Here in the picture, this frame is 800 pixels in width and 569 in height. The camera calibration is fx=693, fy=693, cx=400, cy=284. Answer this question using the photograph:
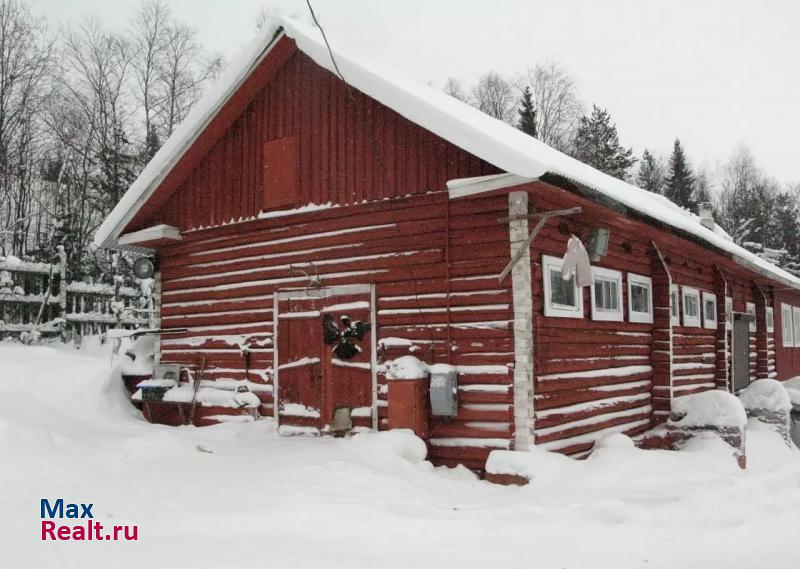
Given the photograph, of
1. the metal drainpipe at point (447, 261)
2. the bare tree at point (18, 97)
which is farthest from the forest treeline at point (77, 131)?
the metal drainpipe at point (447, 261)

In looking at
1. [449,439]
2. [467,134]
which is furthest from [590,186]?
[449,439]

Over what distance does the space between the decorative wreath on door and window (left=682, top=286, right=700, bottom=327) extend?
774 centimetres

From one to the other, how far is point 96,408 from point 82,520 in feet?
20.9

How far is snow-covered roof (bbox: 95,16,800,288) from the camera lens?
26.0 ft

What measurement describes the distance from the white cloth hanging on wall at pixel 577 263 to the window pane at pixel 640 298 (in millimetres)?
3611

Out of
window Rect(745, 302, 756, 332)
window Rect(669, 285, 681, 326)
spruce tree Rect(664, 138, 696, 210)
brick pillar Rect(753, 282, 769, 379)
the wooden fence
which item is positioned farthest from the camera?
spruce tree Rect(664, 138, 696, 210)

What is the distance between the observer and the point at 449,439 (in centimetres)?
890

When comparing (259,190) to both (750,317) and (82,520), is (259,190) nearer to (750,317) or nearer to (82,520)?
(82,520)

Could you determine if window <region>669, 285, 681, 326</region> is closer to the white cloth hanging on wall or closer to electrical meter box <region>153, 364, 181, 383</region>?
the white cloth hanging on wall

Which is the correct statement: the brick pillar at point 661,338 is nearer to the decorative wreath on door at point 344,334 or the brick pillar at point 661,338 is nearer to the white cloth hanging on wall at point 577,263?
the white cloth hanging on wall at point 577,263

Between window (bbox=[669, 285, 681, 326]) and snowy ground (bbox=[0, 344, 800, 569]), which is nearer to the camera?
snowy ground (bbox=[0, 344, 800, 569])

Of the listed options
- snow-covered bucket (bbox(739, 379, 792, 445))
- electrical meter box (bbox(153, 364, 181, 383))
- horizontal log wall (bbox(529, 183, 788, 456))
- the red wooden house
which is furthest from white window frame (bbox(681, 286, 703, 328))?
electrical meter box (bbox(153, 364, 181, 383))

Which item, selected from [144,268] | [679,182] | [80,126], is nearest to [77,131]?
[80,126]

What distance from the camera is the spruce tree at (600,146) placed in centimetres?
4341
